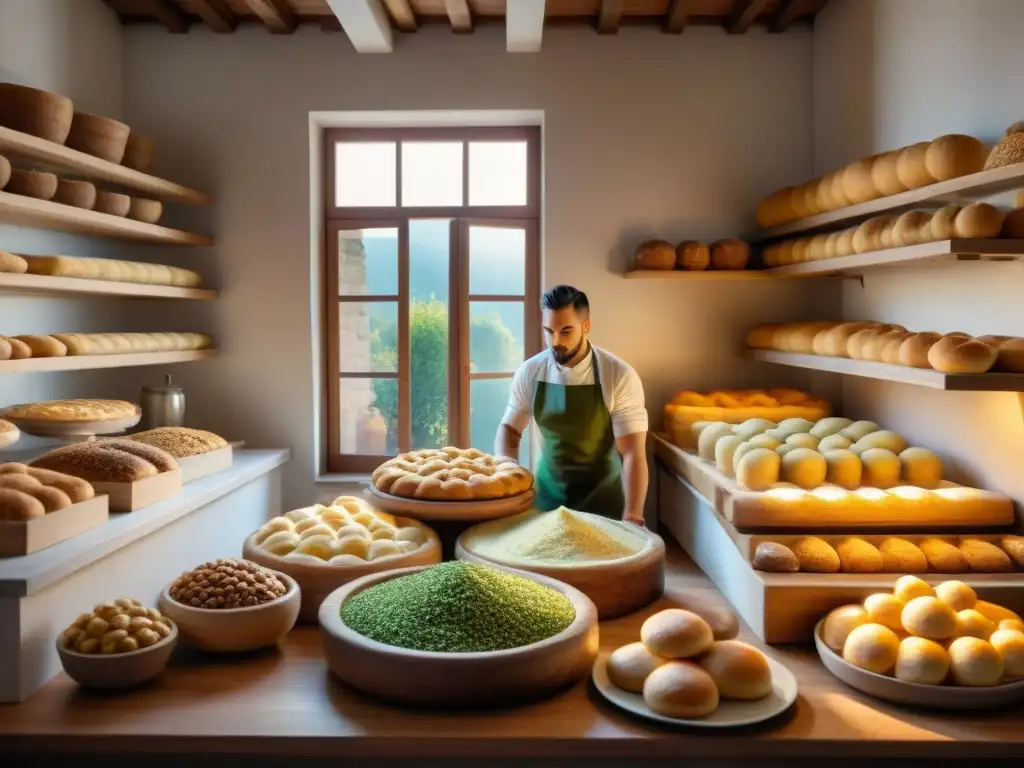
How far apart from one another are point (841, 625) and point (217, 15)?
147 inches

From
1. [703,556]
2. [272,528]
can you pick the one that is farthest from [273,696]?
[703,556]

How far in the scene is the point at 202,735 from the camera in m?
1.71

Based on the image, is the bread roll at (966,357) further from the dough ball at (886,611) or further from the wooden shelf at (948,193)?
the dough ball at (886,611)

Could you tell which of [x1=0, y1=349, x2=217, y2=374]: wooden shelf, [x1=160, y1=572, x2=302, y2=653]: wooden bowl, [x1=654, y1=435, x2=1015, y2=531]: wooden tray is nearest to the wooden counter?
[x1=160, y1=572, x2=302, y2=653]: wooden bowl

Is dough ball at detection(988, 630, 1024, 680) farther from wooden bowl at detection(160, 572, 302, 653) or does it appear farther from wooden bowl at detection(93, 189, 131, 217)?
wooden bowl at detection(93, 189, 131, 217)

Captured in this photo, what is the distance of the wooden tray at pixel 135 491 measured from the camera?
2.58 m

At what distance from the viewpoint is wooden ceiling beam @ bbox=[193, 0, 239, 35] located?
396 cm

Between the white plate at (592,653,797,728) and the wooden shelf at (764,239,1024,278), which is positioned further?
the wooden shelf at (764,239,1024,278)

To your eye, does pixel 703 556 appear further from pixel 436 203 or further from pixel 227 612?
pixel 436 203

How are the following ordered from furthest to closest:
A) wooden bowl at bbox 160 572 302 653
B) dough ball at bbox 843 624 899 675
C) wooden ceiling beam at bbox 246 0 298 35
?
wooden ceiling beam at bbox 246 0 298 35 < wooden bowl at bbox 160 572 302 653 < dough ball at bbox 843 624 899 675

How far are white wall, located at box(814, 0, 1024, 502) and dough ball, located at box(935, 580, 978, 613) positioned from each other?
2.18ft

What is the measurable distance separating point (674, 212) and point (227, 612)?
3.03 m

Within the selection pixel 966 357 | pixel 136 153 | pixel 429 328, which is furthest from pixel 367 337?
pixel 966 357

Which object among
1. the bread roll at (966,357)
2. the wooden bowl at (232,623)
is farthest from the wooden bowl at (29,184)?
the bread roll at (966,357)
